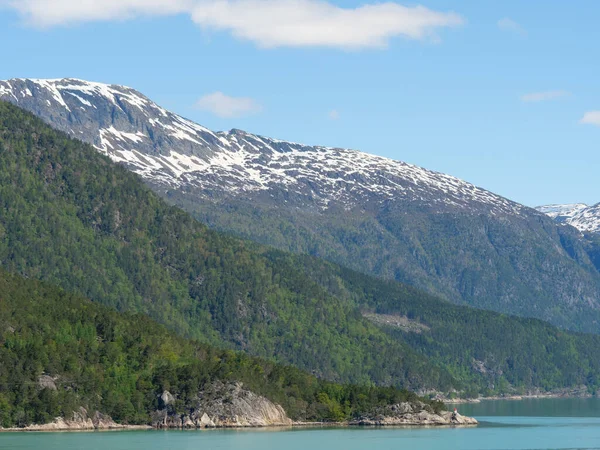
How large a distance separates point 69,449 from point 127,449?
9.14 meters

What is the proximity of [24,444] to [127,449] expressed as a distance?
14949mm

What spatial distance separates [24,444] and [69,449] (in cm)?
967

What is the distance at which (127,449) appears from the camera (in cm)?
19888

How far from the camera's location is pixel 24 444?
655 ft

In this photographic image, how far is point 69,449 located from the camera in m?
194
